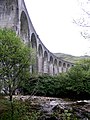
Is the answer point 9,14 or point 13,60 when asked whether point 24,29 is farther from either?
point 13,60

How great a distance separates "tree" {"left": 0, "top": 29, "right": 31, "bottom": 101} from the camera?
13.5 metres

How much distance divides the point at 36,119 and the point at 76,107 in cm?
214

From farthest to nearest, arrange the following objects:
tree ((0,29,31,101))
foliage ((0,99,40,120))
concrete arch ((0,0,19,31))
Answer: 1. concrete arch ((0,0,19,31))
2. tree ((0,29,31,101))
3. foliage ((0,99,40,120))

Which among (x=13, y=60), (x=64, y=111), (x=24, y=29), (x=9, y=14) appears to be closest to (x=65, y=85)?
(x=9, y=14)

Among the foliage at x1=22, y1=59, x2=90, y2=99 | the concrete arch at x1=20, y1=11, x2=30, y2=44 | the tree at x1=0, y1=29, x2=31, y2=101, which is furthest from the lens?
the concrete arch at x1=20, y1=11, x2=30, y2=44

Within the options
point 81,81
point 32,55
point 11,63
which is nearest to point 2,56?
point 11,63

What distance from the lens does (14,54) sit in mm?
13883

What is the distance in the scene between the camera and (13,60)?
14.1 meters

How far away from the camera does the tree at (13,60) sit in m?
13.5

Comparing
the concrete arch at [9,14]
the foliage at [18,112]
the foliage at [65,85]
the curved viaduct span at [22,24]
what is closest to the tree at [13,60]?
the foliage at [18,112]

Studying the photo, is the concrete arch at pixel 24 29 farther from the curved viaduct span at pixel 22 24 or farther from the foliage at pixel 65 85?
the foliage at pixel 65 85

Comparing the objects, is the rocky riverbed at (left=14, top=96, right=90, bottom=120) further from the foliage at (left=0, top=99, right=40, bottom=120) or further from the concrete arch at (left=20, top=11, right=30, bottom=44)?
the concrete arch at (left=20, top=11, right=30, bottom=44)

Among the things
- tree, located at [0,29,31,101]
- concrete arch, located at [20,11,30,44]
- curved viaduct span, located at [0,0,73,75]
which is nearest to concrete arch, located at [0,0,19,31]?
curved viaduct span, located at [0,0,73,75]

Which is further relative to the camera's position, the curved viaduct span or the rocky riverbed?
the curved viaduct span
